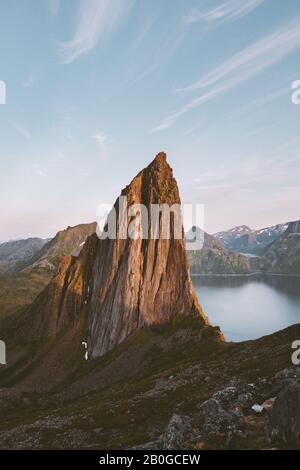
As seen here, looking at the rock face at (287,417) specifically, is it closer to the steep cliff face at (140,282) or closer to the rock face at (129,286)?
the rock face at (129,286)

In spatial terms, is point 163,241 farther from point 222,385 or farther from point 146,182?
point 222,385

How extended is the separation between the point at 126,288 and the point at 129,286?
1.00 meters

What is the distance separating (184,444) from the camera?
31.7m

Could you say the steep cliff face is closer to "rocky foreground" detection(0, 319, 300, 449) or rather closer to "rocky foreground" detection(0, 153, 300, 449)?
"rocky foreground" detection(0, 153, 300, 449)

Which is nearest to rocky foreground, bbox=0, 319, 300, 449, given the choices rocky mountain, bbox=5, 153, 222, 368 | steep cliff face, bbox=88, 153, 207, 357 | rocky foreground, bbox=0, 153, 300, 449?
rocky foreground, bbox=0, 153, 300, 449

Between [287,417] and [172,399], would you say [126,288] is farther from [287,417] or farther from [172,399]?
[287,417]

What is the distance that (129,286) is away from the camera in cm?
10494

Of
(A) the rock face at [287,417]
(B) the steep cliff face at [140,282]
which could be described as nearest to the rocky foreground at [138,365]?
(A) the rock face at [287,417]

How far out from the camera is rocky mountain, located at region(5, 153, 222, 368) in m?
102

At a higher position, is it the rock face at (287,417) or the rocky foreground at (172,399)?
the rock face at (287,417)

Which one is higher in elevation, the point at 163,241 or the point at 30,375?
the point at 163,241

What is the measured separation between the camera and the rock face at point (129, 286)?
334 feet
